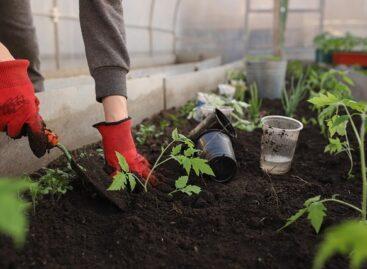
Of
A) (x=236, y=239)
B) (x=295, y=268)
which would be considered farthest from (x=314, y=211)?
(x=236, y=239)

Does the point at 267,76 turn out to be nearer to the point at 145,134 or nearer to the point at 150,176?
the point at 145,134

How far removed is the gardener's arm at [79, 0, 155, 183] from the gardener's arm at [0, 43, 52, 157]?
257 mm

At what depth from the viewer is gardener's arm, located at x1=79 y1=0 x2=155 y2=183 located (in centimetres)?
153

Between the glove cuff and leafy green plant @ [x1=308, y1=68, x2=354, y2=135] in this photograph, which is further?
leafy green plant @ [x1=308, y1=68, x2=354, y2=135]

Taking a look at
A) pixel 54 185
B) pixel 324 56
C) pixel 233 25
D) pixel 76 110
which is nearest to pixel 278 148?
pixel 54 185

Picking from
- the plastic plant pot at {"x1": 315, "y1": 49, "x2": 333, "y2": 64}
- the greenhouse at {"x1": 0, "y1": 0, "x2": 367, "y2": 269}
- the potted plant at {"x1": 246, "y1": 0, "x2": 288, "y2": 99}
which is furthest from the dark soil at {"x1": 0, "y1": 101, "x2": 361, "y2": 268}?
the plastic plant pot at {"x1": 315, "y1": 49, "x2": 333, "y2": 64}

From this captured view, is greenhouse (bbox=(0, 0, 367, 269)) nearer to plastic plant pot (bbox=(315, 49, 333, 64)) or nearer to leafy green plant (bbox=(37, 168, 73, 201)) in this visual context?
leafy green plant (bbox=(37, 168, 73, 201))

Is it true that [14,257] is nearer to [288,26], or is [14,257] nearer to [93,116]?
[93,116]

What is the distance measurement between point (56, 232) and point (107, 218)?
178 mm

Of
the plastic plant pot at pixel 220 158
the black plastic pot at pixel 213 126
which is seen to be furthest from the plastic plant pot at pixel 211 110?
the plastic plant pot at pixel 220 158

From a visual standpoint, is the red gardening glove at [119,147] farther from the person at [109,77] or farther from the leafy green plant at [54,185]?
the leafy green plant at [54,185]

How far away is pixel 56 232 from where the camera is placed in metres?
1.16

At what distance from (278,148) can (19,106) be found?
3.68ft

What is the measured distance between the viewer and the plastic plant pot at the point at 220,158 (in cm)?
161
